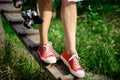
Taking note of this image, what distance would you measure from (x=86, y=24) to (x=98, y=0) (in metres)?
0.92

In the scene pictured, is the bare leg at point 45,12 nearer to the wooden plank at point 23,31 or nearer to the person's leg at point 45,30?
the person's leg at point 45,30

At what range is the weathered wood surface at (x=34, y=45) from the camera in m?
3.44

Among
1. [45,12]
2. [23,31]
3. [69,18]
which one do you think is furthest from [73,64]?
[23,31]

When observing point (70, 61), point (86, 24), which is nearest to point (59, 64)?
point (70, 61)

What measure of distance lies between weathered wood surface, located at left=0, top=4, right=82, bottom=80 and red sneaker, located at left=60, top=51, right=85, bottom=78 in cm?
6

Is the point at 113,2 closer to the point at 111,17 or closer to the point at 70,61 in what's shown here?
the point at 111,17

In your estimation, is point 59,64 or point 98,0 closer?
point 59,64

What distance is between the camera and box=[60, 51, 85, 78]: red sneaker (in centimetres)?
332

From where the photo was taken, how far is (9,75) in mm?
4156

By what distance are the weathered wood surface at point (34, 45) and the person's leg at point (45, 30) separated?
0.29ft

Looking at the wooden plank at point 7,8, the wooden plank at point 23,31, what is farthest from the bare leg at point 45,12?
the wooden plank at point 7,8

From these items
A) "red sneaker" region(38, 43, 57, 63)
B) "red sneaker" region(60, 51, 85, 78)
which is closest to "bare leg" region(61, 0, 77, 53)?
"red sneaker" region(60, 51, 85, 78)

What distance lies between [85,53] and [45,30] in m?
1.60

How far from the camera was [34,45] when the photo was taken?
12.9ft
